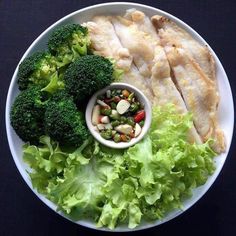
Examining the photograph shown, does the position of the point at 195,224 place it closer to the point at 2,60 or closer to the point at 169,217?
the point at 169,217

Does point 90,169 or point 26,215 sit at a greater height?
point 90,169

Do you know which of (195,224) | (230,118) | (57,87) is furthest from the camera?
(195,224)

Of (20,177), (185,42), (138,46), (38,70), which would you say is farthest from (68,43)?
(20,177)

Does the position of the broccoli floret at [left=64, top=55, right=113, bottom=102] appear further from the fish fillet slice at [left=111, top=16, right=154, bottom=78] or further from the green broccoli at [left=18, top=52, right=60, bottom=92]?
the fish fillet slice at [left=111, top=16, right=154, bottom=78]

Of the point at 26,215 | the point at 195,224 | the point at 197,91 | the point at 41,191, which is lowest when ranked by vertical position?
the point at 195,224

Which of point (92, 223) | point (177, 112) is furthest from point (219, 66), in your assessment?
point (92, 223)

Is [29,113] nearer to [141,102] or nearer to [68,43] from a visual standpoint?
[68,43]

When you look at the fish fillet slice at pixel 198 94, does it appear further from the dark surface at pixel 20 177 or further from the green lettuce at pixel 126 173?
the dark surface at pixel 20 177
